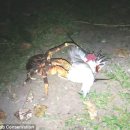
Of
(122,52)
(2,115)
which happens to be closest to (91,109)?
(2,115)

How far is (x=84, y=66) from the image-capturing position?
4.85 m

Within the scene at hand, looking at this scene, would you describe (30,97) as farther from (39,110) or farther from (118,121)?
(118,121)

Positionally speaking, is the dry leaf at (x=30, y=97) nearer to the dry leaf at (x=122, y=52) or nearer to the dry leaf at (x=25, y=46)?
the dry leaf at (x=25, y=46)

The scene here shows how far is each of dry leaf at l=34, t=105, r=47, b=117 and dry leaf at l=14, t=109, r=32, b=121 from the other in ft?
0.28

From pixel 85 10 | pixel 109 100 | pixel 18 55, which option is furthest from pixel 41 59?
pixel 85 10

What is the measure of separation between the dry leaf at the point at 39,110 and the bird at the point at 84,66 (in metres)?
0.62

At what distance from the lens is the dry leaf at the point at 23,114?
441 cm

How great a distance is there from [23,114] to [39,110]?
0.23 metres

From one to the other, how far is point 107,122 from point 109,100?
1.36 ft

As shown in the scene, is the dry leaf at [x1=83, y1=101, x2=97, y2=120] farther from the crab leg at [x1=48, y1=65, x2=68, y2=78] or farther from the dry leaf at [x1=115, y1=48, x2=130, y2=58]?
the dry leaf at [x1=115, y1=48, x2=130, y2=58]

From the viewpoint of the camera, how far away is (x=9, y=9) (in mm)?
6730

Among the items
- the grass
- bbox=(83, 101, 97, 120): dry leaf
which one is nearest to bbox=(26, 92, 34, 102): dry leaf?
the grass

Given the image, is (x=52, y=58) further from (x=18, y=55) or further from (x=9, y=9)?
(x=9, y=9)

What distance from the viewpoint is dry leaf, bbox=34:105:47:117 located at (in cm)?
446
